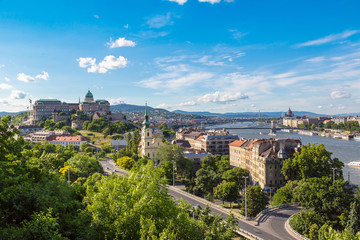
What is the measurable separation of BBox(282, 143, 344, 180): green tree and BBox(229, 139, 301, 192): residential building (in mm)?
2860

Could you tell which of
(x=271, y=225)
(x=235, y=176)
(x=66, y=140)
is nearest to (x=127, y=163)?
(x=235, y=176)

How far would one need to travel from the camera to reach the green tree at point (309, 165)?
4175cm

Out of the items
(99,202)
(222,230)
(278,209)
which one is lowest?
(278,209)

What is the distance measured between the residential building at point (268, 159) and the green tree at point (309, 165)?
9.38ft

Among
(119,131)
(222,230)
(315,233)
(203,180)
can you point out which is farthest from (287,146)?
(119,131)

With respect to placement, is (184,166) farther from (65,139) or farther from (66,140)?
(65,139)

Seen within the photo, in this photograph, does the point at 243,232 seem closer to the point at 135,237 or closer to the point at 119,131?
the point at 135,237

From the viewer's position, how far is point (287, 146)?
1971 inches

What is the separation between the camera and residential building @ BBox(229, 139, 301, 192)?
151 feet

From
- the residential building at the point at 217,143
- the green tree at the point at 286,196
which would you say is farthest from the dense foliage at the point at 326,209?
the residential building at the point at 217,143

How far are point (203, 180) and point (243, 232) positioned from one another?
17.9m

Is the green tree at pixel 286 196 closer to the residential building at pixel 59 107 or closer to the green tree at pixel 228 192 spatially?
the green tree at pixel 228 192

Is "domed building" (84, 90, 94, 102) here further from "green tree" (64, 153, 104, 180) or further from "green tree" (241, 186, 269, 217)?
"green tree" (241, 186, 269, 217)

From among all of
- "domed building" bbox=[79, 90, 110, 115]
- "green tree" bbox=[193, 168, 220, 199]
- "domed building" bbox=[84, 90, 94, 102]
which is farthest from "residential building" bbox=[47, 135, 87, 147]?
"green tree" bbox=[193, 168, 220, 199]
